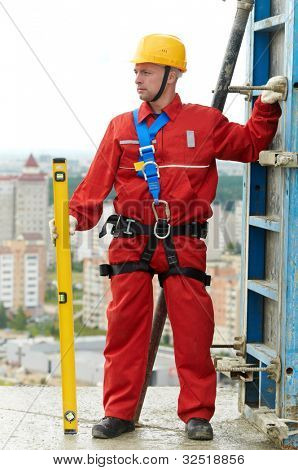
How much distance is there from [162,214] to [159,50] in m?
0.85

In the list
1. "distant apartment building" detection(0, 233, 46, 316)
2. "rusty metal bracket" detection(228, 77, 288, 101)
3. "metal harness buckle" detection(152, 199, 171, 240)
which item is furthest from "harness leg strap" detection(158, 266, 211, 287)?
"distant apartment building" detection(0, 233, 46, 316)

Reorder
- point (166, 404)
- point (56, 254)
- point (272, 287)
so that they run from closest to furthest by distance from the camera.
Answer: point (56, 254)
point (272, 287)
point (166, 404)

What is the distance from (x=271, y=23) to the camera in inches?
249

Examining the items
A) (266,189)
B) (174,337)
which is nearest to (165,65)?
(266,189)

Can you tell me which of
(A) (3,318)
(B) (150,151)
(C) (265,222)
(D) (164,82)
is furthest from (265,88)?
(A) (3,318)

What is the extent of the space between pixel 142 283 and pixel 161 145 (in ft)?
2.37

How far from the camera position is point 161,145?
606cm

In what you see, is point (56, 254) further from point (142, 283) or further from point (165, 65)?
point (165, 65)

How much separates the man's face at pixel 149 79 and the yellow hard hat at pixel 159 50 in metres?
0.05

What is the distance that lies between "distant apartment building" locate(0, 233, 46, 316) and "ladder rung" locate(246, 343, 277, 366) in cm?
4054

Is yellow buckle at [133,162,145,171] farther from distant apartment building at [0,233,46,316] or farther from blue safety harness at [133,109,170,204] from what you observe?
distant apartment building at [0,233,46,316]

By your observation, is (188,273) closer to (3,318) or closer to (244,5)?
(244,5)

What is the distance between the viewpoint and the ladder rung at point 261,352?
6.24 meters

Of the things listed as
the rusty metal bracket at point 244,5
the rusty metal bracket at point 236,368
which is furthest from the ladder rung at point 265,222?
the rusty metal bracket at point 244,5
